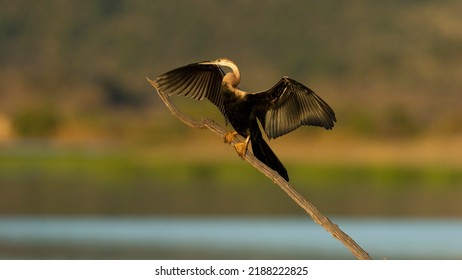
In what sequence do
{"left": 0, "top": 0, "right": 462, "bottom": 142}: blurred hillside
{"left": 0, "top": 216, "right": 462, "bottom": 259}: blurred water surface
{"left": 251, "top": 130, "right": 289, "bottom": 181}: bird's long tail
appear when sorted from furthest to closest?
1. {"left": 0, "top": 0, "right": 462, "bottom": 142}: blurred hillside
2. {"left": 0, "top": 216, "right": 462, "bottom": 259}: blurred water surface
3. {"left": 251, "top": 130, "right": 289, "bottom": 181}: bird's long tail

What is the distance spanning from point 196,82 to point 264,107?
45 cm

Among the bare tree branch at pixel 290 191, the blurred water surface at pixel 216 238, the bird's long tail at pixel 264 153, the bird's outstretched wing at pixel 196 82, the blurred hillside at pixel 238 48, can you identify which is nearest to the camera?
the bare tree branch at pixel 290 191

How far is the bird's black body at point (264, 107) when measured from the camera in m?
5.48

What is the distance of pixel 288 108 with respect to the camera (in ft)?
18.5

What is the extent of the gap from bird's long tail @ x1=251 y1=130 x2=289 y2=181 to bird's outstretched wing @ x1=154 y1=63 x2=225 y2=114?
227mm

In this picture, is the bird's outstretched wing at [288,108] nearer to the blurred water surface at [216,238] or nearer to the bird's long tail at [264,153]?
the bird's long tail at [264,153]

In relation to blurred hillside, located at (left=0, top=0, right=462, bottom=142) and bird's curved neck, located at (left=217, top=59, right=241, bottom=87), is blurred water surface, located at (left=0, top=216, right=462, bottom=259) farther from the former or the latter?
blurred hillside, located at (left=0, top=0, right=462, bottom=142)

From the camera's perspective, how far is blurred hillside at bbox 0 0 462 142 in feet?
232

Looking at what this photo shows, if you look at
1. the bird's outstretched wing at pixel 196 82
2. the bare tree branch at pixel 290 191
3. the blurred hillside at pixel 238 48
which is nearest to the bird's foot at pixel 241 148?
the bare tree branch at pixel 290 191

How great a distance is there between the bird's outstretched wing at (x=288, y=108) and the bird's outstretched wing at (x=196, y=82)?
0.81 feet

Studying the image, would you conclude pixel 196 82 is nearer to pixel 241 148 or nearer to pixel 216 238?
pixel 241 148

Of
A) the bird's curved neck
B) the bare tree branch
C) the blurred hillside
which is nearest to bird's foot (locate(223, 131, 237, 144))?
the bare tree branch

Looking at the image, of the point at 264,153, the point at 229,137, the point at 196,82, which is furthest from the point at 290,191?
the point at 196,82
